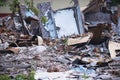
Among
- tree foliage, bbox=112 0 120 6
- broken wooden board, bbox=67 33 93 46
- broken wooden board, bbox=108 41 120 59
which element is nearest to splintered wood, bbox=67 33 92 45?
broken wooden board, bbox=67 33 93 46

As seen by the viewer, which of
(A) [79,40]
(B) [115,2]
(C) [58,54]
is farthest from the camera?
(B) [115,2]

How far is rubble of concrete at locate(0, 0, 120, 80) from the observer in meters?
7.21

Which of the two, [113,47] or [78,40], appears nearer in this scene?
[113,47]

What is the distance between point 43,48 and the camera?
985 centimetres

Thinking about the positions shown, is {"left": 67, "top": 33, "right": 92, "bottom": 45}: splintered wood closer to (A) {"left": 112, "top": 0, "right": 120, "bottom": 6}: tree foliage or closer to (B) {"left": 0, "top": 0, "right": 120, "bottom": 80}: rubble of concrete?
(B) {"left": 0, "top": 0, "right": 120, "bottom": 80}: rubble of concrete

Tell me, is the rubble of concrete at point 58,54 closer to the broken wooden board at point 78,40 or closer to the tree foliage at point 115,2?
the broken wooden board at point 78,40

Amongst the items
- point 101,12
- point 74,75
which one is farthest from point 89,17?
point 74,75

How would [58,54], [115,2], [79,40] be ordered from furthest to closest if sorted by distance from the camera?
[115,2]
[79,40]
[58,54]

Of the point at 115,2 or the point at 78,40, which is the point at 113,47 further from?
the point at 115,2

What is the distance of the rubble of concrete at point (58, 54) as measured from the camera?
7.21 meters

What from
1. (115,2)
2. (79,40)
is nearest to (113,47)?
(79,40)

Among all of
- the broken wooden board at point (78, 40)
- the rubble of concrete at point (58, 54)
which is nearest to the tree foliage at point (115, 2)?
the rubble of concrete at point (58, 54)

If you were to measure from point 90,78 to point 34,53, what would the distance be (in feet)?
9.85

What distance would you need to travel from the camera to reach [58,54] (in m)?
9.29
